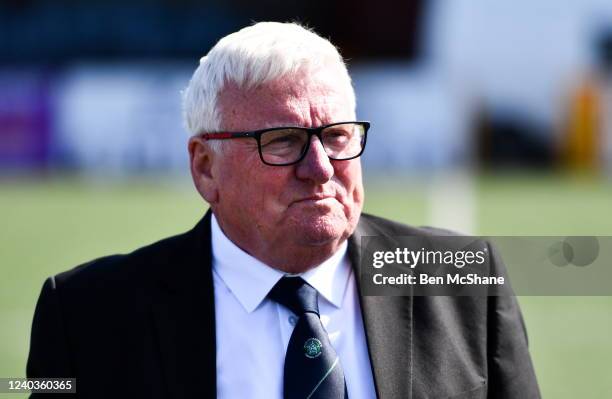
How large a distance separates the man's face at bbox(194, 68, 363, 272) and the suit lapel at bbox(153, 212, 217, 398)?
181 millimetres

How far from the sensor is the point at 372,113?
19938 millimetres

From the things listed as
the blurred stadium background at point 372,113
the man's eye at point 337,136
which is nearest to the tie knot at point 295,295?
the man's eye at point 337,136

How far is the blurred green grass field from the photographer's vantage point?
7.43 metres

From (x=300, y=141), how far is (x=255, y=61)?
25cm

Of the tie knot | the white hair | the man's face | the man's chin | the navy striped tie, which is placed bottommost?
the navy striped tie

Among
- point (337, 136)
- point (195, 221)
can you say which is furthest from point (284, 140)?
point (195, 221)

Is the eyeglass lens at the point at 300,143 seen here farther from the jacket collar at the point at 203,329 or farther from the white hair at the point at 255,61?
the jacket collar at the point at 203,329

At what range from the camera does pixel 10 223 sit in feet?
45.8

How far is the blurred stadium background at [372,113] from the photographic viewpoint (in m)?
14.2

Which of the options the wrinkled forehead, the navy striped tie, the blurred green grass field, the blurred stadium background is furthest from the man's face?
the blurred stadium background

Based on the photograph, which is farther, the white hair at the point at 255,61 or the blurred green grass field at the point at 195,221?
the blurred green grass field at the point at 195,221

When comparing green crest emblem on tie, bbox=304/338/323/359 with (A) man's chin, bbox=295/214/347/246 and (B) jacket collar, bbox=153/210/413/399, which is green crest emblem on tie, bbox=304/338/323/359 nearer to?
(B) jacket collar, bbox=153/210/413/399

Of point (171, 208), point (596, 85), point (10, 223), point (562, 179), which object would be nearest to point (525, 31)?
point (596, 85)

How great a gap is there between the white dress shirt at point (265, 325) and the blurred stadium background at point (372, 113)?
8.11 meters
